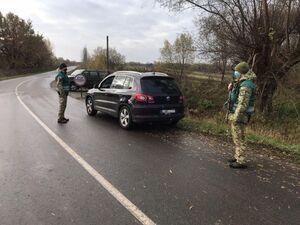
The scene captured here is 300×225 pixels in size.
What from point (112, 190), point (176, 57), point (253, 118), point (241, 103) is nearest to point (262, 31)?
point (253, 118)

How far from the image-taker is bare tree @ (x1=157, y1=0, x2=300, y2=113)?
13727 millimetres

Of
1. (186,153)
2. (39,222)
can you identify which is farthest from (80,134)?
(39,222)

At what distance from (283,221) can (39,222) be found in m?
2.89

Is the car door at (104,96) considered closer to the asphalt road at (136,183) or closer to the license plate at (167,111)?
the license plate at (167,111)

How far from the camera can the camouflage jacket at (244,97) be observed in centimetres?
595

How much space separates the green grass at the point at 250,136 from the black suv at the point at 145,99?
54 centimetres

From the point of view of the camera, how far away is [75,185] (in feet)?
16.1

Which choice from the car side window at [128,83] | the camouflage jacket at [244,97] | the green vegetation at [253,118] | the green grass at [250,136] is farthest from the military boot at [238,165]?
the car side window at [128,83]

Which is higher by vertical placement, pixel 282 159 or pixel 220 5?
pixel 220 5

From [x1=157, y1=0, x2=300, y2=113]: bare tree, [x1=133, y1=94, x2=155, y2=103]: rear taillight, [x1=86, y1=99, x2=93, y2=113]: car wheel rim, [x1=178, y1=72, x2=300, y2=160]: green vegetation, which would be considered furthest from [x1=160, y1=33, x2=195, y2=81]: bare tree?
[x1=133, y1=94, x2=155, y2=103]: rear taillight

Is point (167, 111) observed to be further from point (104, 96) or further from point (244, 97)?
point (244, 97)

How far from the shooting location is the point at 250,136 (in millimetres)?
8570

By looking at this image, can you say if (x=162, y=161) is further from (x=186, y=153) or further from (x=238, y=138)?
(x=238, y=138)

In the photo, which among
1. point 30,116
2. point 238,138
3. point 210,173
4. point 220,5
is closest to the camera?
point 210,173
